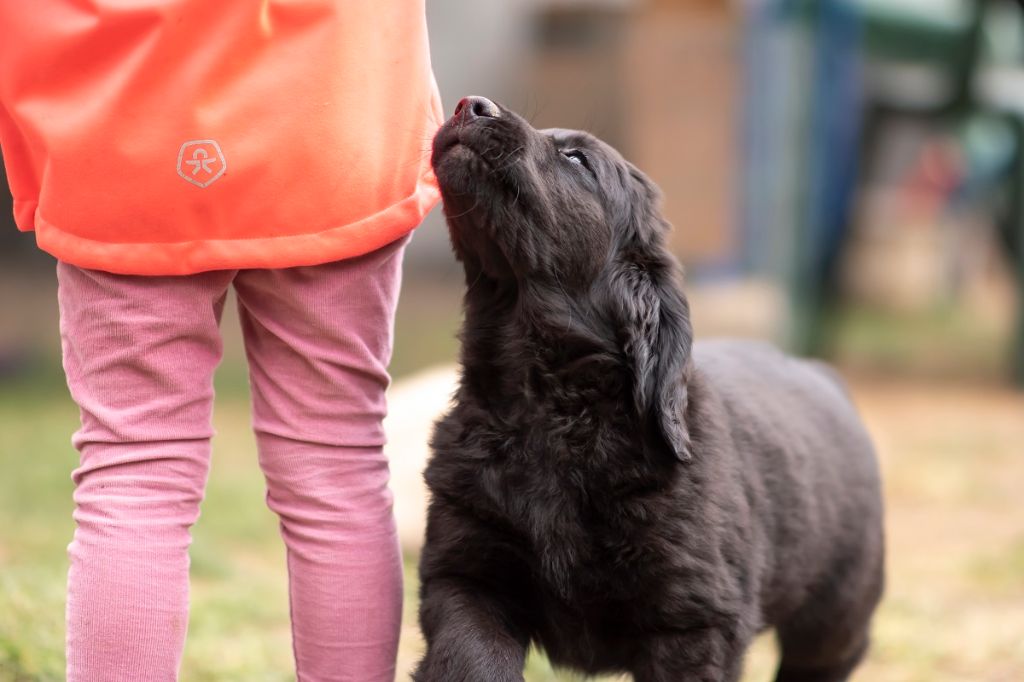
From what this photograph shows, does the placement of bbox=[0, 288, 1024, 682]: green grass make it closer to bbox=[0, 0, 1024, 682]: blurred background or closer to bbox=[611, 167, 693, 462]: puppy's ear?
bbox=[0, 0, 1024, 682]: blurred background

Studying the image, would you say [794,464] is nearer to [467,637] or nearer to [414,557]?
[467,637]

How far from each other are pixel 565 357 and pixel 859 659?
133 cm

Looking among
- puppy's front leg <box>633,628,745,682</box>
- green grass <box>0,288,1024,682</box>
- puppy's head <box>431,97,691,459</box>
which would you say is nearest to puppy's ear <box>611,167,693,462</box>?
puppy's head <box>431,97,691,459</box>

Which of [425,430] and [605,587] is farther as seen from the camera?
[425,430]

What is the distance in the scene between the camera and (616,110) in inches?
528

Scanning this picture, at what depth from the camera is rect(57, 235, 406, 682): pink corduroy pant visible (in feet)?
7.23

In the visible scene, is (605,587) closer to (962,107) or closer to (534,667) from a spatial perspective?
(534,667)

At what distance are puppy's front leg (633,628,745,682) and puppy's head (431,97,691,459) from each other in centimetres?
34

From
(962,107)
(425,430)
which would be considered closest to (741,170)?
(962,107)

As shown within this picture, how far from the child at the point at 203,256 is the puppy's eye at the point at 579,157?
344mm

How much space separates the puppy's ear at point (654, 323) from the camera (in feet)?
8.02

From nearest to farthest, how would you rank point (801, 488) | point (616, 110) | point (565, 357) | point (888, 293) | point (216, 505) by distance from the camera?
point (565, 357) < point (801, 488) < point (216, 505) < point (888, 293) < point (616, 110)

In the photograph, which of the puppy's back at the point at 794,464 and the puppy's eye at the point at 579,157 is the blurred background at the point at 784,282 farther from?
the puppy's back at the point at 794,464

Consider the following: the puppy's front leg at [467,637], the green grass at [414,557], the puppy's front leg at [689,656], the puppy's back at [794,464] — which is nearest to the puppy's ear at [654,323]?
the puppy's back at [794,464]
